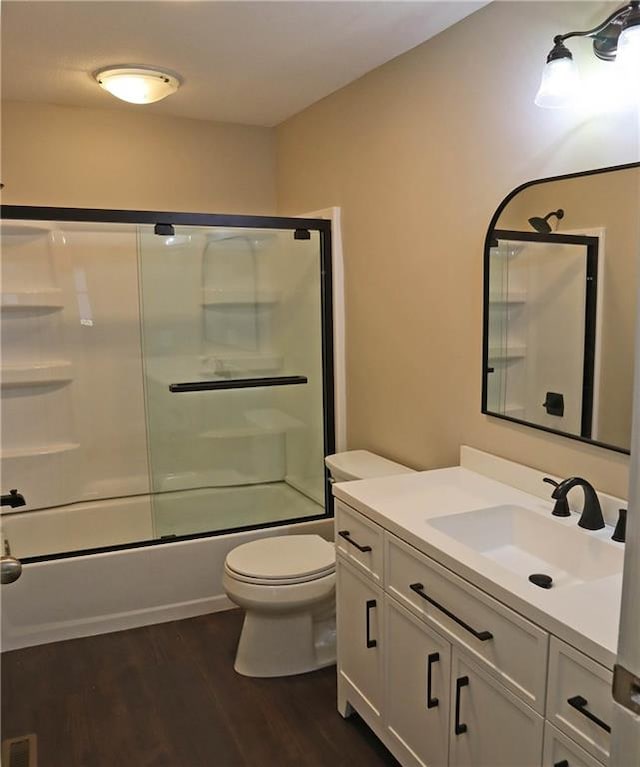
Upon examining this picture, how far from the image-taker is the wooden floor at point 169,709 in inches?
81.0

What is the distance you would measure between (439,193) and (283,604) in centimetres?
163

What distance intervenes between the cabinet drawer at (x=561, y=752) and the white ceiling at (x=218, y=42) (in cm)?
211

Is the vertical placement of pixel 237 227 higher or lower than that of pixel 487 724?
higher

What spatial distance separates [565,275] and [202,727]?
188 cm

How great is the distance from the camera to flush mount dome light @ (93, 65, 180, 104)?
2.75 meters

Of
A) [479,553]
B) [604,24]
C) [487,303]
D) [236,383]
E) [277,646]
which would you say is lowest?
[277,646]

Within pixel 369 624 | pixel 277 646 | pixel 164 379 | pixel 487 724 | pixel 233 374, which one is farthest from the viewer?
pixel 233 374

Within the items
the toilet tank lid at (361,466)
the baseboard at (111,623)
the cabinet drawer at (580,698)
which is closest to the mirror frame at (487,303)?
the toilet tank lid at (361,466)

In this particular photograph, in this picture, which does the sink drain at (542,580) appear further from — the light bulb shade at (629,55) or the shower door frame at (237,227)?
A: the shower door frame at (237,227)

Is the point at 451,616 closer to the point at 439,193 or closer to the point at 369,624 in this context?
the point at 369,624

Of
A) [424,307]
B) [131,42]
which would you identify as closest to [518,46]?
[424,307]

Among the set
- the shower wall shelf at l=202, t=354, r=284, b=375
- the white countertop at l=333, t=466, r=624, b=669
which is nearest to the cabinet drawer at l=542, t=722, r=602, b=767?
the white countertop at l=333, t=466, r=624, b=669

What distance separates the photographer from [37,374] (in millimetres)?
3436

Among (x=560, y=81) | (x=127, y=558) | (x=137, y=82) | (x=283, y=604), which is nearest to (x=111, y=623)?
(x=127, y=558)
